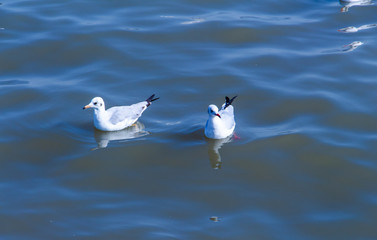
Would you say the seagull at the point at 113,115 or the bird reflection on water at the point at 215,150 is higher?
the seagull at the point at 113,115

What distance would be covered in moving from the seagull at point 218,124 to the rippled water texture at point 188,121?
24cm

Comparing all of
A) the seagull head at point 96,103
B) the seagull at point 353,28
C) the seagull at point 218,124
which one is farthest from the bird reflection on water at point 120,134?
the seagull at point 353,28

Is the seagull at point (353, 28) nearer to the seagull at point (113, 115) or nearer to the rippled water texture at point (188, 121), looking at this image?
the rippled water texture at point (188, 121)

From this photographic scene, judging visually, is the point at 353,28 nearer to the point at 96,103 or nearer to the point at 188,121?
the point at 188,121

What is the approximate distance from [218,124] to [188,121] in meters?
1.16

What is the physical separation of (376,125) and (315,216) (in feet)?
11.7

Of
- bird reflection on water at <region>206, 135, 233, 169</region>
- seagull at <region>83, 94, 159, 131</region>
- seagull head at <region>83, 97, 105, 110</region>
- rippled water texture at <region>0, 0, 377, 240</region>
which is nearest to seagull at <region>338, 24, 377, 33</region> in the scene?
rippled water texture at <region>0, 0, 377, 240</region>

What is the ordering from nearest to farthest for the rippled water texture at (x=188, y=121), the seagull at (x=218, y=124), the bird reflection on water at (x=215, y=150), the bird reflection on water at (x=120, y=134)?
the rippled water texture at (x=188, y=121)
the bird reflection on water at (x=215, y=150)
the seagull at (x=218, y=124)
the bird reflection on water at (x=120, y=134)

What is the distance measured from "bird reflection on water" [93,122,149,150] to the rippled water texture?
0.06 metres

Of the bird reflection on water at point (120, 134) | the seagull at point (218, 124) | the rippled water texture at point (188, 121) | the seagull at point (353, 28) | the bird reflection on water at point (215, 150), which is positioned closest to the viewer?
the rippled water texture at point (188, 121)

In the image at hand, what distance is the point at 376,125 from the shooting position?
12.8m

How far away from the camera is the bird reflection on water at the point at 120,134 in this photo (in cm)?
1265

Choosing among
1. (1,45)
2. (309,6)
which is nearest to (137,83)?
(1,45)

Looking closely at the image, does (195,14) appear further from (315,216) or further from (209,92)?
(315,216)
